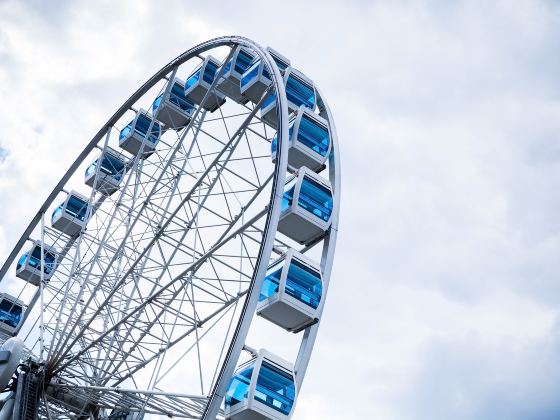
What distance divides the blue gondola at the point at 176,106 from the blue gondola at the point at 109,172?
109 inches

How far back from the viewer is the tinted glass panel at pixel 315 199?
682 inches

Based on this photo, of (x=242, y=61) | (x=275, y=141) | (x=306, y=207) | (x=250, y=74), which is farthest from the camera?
(x=242, y=61)

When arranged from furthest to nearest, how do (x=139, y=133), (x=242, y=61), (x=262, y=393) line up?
(x=139, y=133), (x=242, y=61), (x=262, y=393)

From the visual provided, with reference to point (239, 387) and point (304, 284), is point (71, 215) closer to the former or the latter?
point (304, 284)

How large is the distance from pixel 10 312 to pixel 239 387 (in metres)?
17.3

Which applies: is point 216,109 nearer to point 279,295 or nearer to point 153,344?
point 153,344

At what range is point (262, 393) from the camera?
1455 cm

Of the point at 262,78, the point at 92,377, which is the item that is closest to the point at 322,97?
the point at 262,78

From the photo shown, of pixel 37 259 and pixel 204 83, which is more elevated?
pixel 204 83

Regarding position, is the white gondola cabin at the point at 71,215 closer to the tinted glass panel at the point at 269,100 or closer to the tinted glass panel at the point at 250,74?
the tinted glass panel at the point at 250,74

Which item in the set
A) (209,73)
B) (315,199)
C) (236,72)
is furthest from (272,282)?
(209,73)

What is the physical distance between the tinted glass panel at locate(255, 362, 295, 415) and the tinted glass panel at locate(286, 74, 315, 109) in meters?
7.81

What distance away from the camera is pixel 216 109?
23766mm

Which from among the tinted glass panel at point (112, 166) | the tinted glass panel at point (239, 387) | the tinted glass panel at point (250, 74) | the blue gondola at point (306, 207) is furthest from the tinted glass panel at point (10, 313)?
the tinted glass panel at point (239, 387)
